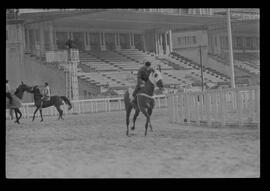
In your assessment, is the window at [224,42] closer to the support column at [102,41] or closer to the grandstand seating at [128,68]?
the grandstand seating at [128,68]

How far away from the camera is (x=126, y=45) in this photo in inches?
1690

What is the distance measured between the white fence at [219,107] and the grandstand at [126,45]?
13.6 metres

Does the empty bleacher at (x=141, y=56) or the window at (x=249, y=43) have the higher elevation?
the window at (x=249, y=43)

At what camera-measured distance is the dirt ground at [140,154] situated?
26.4 feet

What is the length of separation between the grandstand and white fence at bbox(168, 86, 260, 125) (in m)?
13.6

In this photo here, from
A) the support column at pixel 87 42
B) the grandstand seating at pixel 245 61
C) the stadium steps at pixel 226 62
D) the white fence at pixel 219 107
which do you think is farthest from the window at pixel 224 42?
the white fence at pixel 219 107

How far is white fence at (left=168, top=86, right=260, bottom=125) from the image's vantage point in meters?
14.3

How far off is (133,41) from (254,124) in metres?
30.2

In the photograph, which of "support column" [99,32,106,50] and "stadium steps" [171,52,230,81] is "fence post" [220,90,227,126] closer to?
"stadium steps" [171,52,230,81]

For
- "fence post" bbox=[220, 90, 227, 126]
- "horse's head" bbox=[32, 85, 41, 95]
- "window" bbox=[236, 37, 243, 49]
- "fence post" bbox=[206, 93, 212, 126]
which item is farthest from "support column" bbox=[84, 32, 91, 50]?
"fence post" bbox=[220, 90, 227, 126]

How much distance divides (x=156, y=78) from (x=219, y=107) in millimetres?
2631

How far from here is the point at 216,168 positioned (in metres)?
8.18
